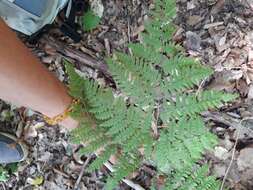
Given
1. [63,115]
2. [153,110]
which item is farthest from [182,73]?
[63,115]

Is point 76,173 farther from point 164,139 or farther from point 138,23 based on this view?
point 138,23

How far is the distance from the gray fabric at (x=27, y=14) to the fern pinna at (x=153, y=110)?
452 millimetres

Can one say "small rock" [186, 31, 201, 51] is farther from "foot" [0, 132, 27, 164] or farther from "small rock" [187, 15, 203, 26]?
"foot" [0, 132, 27, 164]

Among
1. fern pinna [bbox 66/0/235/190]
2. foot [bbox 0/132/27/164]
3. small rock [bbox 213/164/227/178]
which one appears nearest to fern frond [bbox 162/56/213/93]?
fern pinna [bbox 66/0/235/190]

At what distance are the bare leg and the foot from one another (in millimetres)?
440

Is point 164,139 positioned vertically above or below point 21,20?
below

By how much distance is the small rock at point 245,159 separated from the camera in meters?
1.78

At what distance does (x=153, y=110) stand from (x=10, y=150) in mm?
834

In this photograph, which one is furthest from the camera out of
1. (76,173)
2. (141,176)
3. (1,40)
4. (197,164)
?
(76,173)

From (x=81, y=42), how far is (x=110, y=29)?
0.15 meters

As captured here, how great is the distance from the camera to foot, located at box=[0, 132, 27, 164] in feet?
7.11

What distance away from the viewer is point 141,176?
6.39 ft

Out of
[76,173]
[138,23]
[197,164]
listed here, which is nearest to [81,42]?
[138,23]

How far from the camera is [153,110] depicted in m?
1.72
